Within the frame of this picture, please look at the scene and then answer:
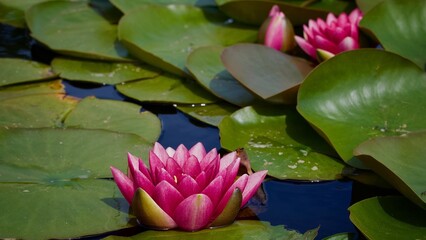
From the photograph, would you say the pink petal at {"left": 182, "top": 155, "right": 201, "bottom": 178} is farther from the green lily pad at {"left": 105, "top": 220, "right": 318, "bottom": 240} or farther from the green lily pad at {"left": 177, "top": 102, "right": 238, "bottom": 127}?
the green lily pad at {"left": 177, "top": 102, "right": 238, "bottom": 127}

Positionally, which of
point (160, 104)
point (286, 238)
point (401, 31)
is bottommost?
point (160, 104)

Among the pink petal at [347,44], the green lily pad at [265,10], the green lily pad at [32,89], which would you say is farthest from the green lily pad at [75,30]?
the pink petal at [347,44]

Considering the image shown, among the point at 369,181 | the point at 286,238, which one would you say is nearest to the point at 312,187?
the point at 369,181

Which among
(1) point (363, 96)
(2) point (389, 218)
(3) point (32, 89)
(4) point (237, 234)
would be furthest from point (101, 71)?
(2) point (389, 218)

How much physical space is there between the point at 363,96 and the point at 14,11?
2104 mm

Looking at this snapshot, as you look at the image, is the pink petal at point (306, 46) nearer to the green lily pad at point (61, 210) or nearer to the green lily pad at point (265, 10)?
the green lily pad at point (265, 10)

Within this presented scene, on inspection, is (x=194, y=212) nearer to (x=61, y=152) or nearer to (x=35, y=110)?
(x=61, y=152)

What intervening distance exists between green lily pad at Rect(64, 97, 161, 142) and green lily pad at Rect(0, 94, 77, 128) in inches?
1.9

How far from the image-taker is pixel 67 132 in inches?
88.8

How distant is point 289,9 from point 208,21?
0.43 m

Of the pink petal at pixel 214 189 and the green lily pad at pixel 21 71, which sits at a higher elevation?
the pink petal at pixel 214 189

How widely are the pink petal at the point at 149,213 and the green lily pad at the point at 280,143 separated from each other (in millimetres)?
463

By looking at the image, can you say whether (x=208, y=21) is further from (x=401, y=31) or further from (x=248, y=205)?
(x=248, y=205)

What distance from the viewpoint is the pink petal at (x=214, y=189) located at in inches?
68.5
